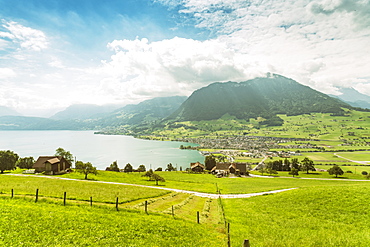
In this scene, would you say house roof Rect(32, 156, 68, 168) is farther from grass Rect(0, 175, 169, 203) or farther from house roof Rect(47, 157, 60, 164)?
grass Rect(0, 175, 169, 203)

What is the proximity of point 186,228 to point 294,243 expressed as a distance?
10.7 metres

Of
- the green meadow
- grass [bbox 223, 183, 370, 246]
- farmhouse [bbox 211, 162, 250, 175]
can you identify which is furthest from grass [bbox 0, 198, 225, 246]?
farmhouse [bbox 211, 162, 250, 175]

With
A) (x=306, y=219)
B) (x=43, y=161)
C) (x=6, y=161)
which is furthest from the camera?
(x=43, y=161)

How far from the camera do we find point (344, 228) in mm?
21594

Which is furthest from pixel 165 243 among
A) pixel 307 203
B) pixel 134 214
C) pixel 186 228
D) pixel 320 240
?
pixel 307 203

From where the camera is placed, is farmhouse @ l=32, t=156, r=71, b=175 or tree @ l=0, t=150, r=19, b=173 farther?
farmhouse @ l=32, t=156, r=71, b=175

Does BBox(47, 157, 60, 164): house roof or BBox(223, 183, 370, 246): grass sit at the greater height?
BBox(47, 157, 60, 164): house roof

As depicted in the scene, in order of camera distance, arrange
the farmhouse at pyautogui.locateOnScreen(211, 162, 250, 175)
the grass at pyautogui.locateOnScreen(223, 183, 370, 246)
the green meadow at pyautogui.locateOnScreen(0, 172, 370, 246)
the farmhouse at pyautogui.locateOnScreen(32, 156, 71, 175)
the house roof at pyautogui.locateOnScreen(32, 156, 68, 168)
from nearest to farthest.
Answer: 1. the green meadow at pyautogui.locateOnScreen(0, 172, 370, 246)
2. the grass at pyautogui.locateOnScreen(223, 183, 370, 246)
3. the farmhouse at pyautogui.locateOnScreen(32, 156, 71, 175)
4. the house roof at pyautogui.locateOnScreen(32, 156, 68, 168)
5. the farmhouse at pyautogui.locateOnScreen(211, 162, 250, 175)

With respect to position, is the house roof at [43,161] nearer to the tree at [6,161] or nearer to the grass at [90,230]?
the tree at [6,161]

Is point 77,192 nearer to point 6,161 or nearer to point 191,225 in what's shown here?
point 191,225

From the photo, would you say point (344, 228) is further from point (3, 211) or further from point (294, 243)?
point (3, 211)

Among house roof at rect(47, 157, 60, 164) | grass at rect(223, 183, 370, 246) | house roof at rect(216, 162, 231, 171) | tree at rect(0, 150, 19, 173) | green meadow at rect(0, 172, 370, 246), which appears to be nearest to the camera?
green meadow at rect(0, 172, 370, 246)

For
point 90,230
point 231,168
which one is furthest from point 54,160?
point 231,168

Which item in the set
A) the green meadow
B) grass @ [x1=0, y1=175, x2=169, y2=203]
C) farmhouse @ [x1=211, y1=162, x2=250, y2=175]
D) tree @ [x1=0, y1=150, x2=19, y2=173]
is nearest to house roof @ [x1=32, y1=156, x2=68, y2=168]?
tree @ [x1=0, y1=150, x2=19, y2=173]
